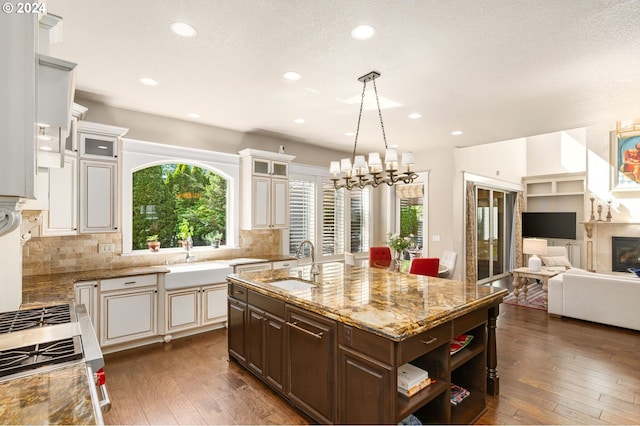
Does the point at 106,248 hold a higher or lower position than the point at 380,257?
higher

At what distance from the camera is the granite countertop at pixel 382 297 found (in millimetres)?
1899

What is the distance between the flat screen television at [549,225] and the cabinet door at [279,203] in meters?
6.74

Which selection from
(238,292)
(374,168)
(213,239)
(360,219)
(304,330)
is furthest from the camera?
(360,219)

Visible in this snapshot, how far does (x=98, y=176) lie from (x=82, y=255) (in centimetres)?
97

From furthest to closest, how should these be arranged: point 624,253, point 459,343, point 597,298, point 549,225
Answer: point 549,225 < point 624,253 < point 597,298 < point 459,343

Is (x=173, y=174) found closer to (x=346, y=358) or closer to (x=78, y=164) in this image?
(x=78, y=164)

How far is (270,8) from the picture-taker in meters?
2.14

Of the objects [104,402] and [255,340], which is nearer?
[104,402]

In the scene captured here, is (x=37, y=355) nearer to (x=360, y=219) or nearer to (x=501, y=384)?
(x=501, y=384)

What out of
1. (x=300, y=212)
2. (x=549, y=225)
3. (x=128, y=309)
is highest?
(x=300, y=212)

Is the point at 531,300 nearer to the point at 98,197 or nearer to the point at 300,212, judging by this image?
the point at 300,212

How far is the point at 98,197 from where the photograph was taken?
369cm

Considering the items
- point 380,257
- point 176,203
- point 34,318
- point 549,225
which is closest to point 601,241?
point 549,225

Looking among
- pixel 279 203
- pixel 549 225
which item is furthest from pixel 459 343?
pixel 549 225
